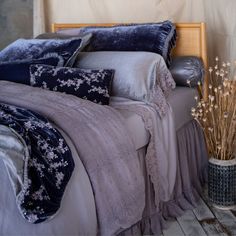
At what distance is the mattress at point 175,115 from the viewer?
1.81m

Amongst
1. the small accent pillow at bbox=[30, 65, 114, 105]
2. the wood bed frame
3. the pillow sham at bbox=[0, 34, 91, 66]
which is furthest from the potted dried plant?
the pillow sham at bbox=[0, 34, 91, 66]

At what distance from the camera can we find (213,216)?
204cm

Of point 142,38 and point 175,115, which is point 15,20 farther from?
point 175,115

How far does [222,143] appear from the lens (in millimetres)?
→ 2041

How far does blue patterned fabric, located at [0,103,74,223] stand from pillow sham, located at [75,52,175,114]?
663 mm

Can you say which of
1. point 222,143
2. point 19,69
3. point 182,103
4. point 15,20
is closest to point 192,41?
point 182,103

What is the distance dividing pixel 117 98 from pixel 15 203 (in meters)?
1.00

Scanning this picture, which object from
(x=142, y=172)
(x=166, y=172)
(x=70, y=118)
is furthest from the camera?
(x=166, y=172)

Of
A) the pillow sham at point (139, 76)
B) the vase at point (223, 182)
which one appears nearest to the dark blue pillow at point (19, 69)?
the pillow sham at point (139, 76)

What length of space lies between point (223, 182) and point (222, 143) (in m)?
0.22

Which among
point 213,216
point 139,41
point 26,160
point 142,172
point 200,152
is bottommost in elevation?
point 213,216

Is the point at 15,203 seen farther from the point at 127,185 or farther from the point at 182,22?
the point at 182,22

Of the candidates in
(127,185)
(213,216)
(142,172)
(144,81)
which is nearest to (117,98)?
(144,81)

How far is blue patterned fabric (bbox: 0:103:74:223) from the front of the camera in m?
1.23
